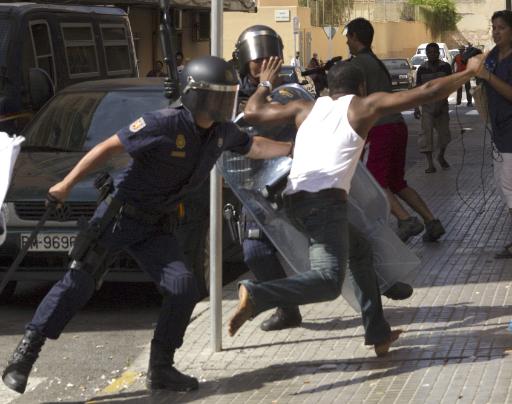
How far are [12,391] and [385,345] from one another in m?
2.01

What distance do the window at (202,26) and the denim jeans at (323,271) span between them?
1309 inches

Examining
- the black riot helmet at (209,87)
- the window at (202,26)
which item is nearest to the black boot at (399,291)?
the black riot helmet at (209,87)

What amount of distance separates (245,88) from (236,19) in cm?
4971

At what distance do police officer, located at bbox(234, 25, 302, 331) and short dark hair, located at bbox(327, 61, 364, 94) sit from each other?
0.47 meters

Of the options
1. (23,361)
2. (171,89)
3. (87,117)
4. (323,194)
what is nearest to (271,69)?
(323,194)

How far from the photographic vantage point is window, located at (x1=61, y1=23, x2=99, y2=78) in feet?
49.7

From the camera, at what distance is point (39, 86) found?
43.8ft

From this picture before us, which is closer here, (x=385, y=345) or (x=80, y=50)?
(x=385, y=345)

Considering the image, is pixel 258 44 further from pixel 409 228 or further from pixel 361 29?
pixel 409 228

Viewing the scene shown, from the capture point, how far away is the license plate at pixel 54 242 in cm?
888

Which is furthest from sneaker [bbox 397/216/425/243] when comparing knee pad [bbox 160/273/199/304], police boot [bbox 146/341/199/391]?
knee pad [bbox 160/273/199/304]

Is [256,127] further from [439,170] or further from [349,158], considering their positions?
[439,170]

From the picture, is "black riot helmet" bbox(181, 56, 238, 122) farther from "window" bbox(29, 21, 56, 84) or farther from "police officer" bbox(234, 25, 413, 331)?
"window" bbox(29, 21, 56, 84)

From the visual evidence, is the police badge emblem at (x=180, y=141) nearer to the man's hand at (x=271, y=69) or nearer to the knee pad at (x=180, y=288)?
the knee pad at (x=180, y=288)
